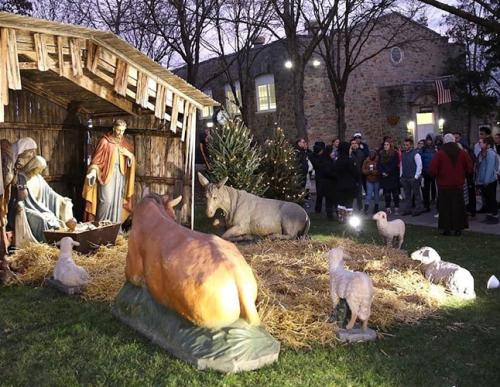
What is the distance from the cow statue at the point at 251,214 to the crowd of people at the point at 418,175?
10.9ft

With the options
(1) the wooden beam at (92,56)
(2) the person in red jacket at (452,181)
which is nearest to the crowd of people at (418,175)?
(2) the person in red jacket at (452,181)

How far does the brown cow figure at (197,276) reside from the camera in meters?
4.06

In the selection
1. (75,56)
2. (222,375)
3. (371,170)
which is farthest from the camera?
(371,170)

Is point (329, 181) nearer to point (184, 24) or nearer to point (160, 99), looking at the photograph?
point (160, 99)

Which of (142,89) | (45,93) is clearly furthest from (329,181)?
(45,93)

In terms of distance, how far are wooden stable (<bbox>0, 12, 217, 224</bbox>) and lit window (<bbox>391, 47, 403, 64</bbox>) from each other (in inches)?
924

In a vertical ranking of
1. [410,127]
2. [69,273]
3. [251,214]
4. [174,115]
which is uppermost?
[410,127]

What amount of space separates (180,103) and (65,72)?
2284mm

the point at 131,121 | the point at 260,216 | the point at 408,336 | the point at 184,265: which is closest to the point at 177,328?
the point at 184,265

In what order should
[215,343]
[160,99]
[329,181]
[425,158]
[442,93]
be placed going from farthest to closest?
1. [442,93]
2. [425,158]
3. [329,181]
4. [160,99]
5. [215,343]

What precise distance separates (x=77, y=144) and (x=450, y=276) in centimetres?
793

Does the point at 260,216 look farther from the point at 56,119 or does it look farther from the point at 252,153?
the point at 56,119

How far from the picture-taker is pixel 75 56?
7855 millimetres

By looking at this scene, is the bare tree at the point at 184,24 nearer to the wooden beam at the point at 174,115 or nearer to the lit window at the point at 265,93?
the lit window at the point at 265,93
